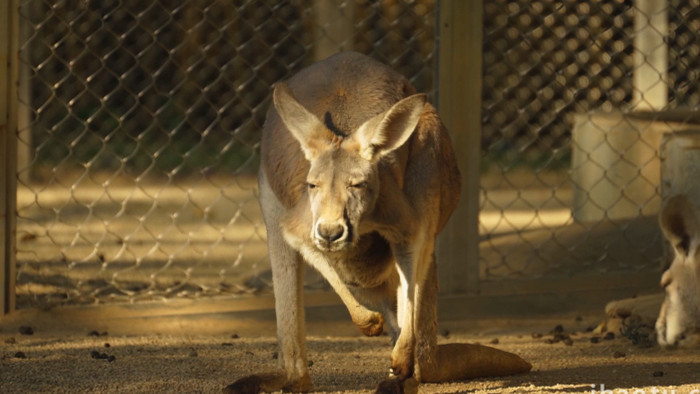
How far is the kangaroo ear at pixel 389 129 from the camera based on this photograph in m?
3.38

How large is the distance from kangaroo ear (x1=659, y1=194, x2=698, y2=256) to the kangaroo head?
168cm

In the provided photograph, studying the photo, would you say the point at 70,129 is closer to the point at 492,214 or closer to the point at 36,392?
the point at 492,214

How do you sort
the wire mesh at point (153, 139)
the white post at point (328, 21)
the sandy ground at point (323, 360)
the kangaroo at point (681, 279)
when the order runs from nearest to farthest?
1. the sandy ground at point (323, 360)
2. the kangaroo at point (681, 279)
3. the wire mesh at point (153, 139)
4. the white post at point (328, 21)

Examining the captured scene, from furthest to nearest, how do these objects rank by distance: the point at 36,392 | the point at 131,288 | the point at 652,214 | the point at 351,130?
the point at 652,214, the point at 131,288, the point at 36,392, the point at 351,130

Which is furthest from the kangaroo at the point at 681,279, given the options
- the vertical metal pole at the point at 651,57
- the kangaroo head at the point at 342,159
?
the vertical metal pole at the point at 651,57

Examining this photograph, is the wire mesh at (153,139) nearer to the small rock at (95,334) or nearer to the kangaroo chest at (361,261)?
the small rock at (95,334)

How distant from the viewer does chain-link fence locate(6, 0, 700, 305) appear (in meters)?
5.77

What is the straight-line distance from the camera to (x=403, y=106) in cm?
337

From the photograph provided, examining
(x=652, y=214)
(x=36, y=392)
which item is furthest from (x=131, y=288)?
(x=652, y=214)

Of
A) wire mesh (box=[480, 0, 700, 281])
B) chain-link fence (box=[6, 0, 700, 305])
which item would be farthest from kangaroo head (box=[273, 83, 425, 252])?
wire mesh (box=[480, 0, 700, 281])

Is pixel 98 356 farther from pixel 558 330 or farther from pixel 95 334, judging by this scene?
pixel 558 330

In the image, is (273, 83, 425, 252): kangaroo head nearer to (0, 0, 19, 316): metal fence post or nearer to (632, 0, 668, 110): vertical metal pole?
(0, 0, 19, 316): metal fence post

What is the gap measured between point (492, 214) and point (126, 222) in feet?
8.32

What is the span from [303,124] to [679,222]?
194cm
